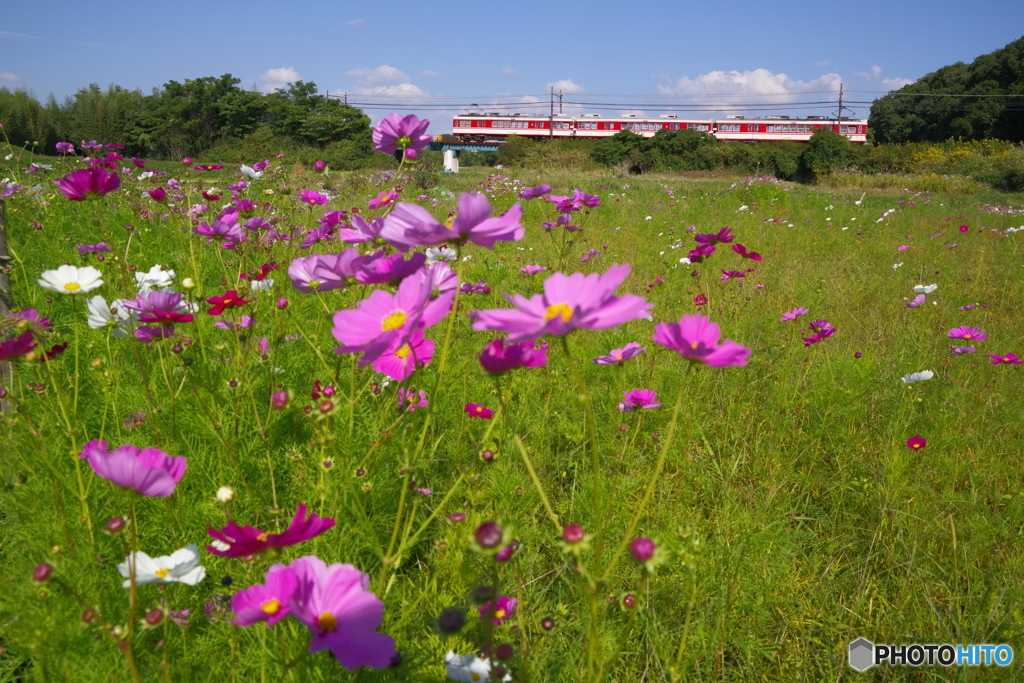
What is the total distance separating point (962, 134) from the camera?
91.3 feet

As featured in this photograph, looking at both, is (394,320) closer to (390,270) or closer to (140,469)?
(390,270)

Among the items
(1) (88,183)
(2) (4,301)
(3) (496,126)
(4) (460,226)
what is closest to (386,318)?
(4) (460,226)

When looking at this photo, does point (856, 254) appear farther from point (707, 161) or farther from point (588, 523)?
point (707, 161)

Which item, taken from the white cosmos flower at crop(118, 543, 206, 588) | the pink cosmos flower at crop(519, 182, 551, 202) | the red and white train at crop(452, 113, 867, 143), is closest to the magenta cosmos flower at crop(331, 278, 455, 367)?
the white cosmos flower at crop(118, 543, 206, 588)

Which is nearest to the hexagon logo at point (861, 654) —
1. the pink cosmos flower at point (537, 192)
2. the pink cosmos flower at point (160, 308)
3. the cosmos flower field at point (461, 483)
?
the cosmos flower field at point (461, 483)

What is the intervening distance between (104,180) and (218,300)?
0.41 metres

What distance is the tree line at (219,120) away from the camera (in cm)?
2275

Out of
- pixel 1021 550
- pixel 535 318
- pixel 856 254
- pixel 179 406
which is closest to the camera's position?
pixel 535 318

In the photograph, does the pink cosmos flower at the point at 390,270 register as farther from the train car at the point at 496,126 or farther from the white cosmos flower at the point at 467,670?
the train car at the point at 496,126

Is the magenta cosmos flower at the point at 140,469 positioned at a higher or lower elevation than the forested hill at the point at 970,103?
lower

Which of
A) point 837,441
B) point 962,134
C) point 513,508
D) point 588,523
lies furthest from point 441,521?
point 962,134

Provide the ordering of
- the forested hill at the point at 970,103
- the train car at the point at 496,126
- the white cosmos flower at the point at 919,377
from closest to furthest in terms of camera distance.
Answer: the white cosmos flower at the point at 919,377 → the forested hill at the point at 970,103 → the train car at the point at 496,126

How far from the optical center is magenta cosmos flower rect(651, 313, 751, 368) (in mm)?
555

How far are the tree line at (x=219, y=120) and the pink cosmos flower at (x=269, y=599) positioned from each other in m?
20.0
